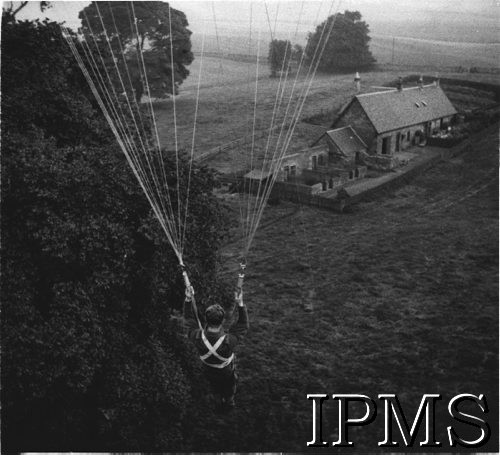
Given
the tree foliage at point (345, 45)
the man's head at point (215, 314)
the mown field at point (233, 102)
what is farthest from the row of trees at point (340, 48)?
the man's head at point (215, 314)

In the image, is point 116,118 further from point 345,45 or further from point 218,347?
point 345,45

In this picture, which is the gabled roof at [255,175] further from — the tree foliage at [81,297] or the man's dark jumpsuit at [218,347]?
the man's dark jumpsuit at [218,347]

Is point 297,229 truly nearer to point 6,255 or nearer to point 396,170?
point 396,170

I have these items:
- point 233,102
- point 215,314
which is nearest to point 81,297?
point 215,314

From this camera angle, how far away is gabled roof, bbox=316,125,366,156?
53.1 meters

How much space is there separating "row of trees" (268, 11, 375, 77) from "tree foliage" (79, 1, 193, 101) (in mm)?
12623

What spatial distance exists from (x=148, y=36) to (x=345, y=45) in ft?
103

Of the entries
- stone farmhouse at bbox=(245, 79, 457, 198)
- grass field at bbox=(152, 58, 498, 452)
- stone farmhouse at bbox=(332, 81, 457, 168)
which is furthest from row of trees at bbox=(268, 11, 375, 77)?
grass field at bbox=(152, 58, 498, 452)

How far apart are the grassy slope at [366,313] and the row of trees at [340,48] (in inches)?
1515

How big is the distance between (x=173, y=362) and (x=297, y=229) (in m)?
23.1

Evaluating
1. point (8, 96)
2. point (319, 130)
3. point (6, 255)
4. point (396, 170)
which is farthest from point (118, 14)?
point (6, 255)

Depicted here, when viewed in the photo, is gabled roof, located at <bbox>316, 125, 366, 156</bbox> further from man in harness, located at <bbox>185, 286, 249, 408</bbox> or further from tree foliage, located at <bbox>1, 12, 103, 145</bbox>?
man in harness, located at <bbox>185, 286, 249, 408</bbox>

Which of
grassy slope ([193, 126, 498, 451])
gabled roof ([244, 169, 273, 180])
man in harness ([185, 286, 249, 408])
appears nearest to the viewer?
man in harness ([185, 286, 249, 408])

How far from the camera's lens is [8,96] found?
1659 cm
